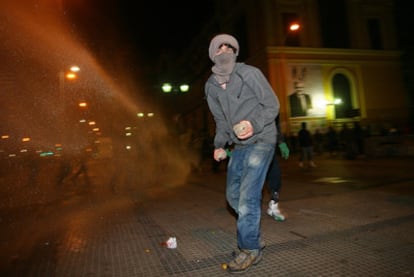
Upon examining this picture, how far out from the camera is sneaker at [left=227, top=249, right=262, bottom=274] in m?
2.64

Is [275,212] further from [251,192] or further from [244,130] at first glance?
[244,130]

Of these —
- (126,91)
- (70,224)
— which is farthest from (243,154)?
(126,91)

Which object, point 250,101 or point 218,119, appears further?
point 218,119

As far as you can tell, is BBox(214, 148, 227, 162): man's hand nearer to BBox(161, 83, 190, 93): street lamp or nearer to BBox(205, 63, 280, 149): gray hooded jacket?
BBox(205, 63, 280, 149): gray hooded jacket

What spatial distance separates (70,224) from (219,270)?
316 cm

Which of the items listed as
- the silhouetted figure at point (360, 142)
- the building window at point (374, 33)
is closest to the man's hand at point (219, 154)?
the silhouetted figure at point (360, 142)

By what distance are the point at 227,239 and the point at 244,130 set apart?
1584 mm

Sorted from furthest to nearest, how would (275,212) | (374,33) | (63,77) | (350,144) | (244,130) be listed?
Answer: (374,33) < (63,77) < (350,144) < (275,212) < (244,130)

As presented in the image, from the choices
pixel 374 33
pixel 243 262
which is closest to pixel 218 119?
pixel 243 262

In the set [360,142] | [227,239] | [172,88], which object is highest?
[172,88]

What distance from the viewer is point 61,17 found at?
1560cm

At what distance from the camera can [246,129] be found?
2.59 meters

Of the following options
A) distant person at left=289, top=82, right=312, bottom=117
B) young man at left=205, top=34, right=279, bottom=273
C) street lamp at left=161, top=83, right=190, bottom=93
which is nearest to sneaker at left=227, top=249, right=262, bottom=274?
young man at left=205, top=34, right=279, bottom=273

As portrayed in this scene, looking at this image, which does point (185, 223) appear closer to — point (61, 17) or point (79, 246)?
point (79, 246)
